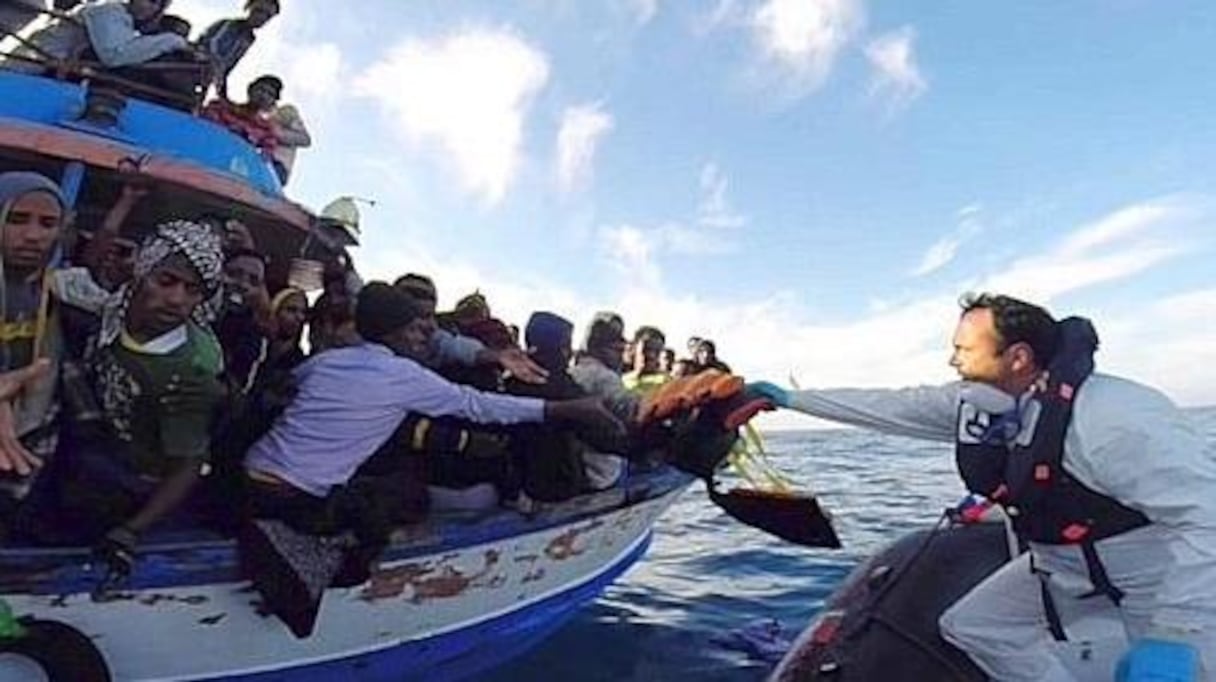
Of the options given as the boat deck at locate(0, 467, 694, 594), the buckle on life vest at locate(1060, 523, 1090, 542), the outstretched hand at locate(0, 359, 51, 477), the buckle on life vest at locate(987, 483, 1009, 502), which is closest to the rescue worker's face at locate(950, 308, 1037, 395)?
the buckle on life vest at locate(987, 483, 1009, 502)

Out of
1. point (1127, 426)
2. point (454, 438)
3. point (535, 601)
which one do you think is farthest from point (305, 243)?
point (1127, 426)

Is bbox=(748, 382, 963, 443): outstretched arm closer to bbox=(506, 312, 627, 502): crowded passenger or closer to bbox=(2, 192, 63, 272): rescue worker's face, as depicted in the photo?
bbox=(506, 312, 627, 502): crowded passenger

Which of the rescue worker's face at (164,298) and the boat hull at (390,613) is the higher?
the rescue worker's face at (164,298)

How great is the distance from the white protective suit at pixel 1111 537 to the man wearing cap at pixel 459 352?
1.38 meters

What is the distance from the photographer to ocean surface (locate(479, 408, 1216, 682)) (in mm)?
6594

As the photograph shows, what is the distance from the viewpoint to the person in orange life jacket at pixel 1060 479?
326 cm

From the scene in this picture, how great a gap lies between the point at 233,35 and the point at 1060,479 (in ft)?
18.5

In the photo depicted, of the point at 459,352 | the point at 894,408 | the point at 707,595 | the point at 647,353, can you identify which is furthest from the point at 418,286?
the point at 707,595

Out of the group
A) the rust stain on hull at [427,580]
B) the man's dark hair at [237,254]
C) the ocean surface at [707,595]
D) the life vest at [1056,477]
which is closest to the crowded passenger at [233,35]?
the man's dark hair at [237,254]

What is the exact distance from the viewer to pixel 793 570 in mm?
10133

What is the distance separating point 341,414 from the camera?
397cm

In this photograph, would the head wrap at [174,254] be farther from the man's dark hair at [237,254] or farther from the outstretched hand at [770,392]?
the outstretched hand at [770,392]

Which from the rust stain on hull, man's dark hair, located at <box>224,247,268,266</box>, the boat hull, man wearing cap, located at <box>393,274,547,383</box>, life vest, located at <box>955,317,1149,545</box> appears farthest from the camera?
man's dark hair, located at <box>224,247,268,266</box>

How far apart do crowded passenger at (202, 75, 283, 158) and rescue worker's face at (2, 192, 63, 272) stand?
10.2ft
